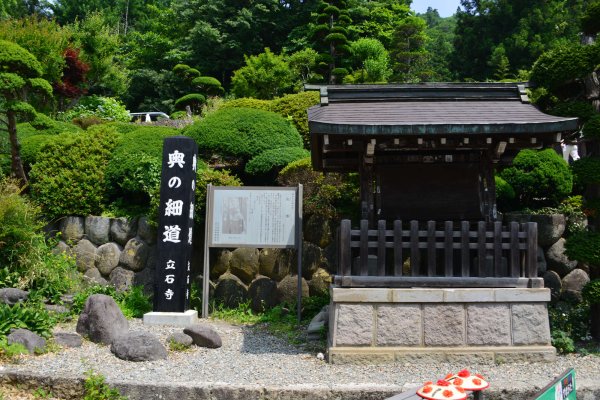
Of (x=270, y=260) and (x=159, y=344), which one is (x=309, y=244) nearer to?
(x=270, y=260)

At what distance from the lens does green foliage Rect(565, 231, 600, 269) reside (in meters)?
7.86

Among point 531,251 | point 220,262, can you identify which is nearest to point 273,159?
point 220,262

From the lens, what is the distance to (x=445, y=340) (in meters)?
7.39

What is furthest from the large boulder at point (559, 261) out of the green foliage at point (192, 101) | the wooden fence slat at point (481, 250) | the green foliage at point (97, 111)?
the green foliage at point (192, 101)

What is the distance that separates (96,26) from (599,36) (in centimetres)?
2439

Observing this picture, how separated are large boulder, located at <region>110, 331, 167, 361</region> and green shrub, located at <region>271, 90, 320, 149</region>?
847 cm

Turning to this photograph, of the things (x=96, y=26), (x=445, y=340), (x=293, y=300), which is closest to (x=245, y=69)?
(x=96, y=26)

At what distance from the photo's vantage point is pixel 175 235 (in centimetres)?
969

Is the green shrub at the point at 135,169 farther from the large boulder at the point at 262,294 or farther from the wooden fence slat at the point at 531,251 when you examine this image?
the wooden fence slat at the point at 531,251

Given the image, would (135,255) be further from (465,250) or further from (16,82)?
(465,250)

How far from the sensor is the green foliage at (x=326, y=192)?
1070 centimetres

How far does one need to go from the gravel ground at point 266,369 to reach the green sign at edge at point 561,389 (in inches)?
118

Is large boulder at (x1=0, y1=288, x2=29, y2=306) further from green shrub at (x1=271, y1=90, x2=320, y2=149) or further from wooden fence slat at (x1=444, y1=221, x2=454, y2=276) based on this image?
green shrub at (x1=271, y1=90, x2=320, y2=149)

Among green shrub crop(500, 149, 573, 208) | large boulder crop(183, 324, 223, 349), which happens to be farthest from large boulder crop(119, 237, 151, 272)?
green shrub crop(500, 149, 573, 208)
